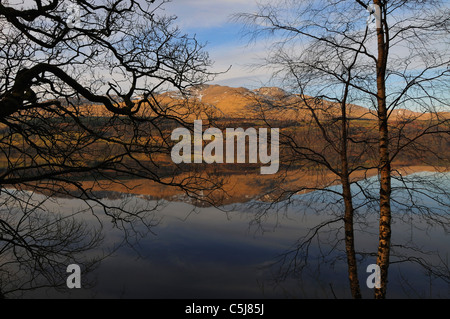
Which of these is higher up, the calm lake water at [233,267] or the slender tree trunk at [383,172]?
the slender tree trunk at [383,172]

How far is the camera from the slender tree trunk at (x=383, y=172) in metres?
Result: 6.35

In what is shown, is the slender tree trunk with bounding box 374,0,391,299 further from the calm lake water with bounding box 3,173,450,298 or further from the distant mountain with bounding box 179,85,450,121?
the calm lake water with bounding box 3,173,450,298

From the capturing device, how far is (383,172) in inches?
257

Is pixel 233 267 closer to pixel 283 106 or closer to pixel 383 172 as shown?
pixel 283 106

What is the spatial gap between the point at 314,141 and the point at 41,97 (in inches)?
258

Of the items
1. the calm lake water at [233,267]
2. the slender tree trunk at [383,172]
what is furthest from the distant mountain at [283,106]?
the calm lake water at [233,267]

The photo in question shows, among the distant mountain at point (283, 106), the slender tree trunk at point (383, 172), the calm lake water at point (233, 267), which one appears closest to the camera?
the slender tree trunk at point (383, 172)

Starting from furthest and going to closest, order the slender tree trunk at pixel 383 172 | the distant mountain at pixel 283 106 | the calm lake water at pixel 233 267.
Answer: the calm lake water at pixel 233 267 → the distant mountain at pixel 283 106 → the slender tree trunk at pixel 383 172

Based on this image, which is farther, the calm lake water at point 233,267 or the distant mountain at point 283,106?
the calm lake water at point 233,267

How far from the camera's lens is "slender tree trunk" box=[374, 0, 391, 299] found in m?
6.35

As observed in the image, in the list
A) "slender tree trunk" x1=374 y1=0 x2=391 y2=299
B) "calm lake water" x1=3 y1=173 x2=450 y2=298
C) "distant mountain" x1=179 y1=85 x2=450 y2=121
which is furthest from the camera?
"calm lake water" x1=3 y1=173 x2=450 y2=298

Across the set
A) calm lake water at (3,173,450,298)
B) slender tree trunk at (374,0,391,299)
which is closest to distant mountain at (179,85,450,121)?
slender tree trunk at (374,0,391,299)

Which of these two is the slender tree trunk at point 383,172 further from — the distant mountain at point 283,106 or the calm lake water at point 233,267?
the calm lake water at point 233,267

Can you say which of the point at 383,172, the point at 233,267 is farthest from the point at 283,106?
the point at 233,267
